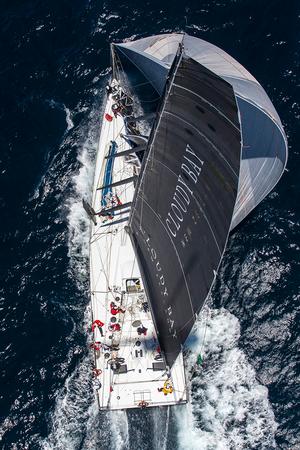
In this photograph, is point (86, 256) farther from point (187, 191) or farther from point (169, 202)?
point (187, 191)

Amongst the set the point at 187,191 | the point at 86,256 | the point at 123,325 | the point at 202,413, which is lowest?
the point at 202,413

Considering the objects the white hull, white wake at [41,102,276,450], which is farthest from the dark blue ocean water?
the white hull

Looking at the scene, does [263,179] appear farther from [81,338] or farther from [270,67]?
[270,67]

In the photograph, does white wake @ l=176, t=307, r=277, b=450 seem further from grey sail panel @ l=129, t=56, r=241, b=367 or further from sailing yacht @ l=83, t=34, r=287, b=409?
grey sail panel @ l=129, t=56, r=241, b=367

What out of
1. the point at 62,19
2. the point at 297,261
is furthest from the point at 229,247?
the point at 62,19

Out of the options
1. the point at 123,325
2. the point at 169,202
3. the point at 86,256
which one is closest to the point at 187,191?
the point at 169,202

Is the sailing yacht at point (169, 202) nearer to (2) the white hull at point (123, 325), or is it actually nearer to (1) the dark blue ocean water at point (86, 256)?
(2) the white hull at point (123, 325)
